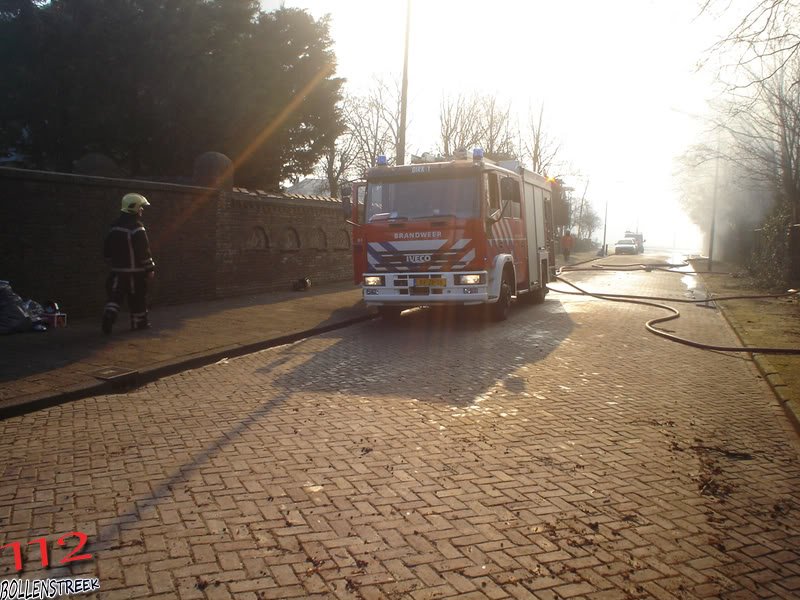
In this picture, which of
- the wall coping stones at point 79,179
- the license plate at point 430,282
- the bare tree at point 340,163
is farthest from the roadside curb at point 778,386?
the bare tree at point 340,163

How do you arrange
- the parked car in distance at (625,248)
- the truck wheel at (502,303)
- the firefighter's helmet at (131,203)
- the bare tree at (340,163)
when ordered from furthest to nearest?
1. the parked car in distance at (625,248)
2. the bare tree at (340,163)
3. the truck wheel at (502,303)
4. the firefighter's helmet at (131,203)

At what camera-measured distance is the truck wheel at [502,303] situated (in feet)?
41.0

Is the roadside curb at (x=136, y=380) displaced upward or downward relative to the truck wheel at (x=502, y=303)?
downward

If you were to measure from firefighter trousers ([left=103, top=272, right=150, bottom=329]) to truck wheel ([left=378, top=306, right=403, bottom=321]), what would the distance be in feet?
14.4

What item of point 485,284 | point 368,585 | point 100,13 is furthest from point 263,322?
point 100,13

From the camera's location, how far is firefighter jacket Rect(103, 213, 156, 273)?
978 cm

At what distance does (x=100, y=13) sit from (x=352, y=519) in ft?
72.0

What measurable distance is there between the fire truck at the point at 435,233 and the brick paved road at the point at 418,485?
149 inches

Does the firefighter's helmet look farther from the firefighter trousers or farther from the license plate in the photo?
the license plate

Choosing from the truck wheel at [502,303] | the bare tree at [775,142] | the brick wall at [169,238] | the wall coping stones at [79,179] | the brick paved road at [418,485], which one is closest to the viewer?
the brick paved road at [418,485]

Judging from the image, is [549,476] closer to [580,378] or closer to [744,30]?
[580,378]

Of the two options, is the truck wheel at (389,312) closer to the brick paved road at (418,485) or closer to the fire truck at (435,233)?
the fire truck at (435,233)

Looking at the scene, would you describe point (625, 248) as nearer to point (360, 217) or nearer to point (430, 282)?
point (360, 217)

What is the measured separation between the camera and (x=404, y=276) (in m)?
11.7
